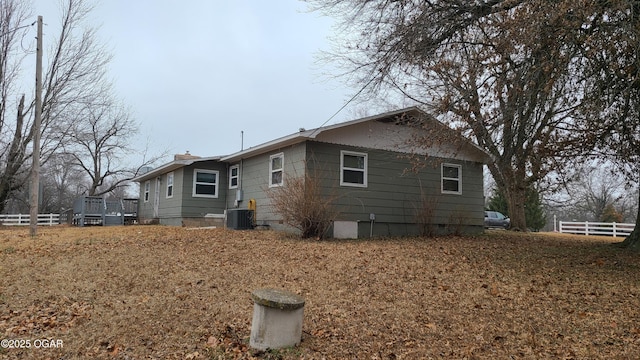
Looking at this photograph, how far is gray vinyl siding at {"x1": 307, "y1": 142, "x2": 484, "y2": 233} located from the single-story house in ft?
0.09

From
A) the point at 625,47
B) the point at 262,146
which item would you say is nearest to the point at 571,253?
the point at 625,47

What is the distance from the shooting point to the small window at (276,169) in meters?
13.0

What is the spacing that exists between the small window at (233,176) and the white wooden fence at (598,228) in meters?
20.4

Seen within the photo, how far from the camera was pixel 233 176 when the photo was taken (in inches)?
653

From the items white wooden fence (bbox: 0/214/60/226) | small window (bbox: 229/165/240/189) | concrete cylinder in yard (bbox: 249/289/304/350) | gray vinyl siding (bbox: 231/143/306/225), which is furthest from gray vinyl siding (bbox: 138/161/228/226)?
white wooden fence (bbox: 0/214/60/226)

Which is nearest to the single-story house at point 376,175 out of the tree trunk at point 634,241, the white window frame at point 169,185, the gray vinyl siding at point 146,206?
the white window frame at point 169,185

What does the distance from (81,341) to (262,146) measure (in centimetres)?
932

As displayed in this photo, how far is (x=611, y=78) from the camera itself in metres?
6.47

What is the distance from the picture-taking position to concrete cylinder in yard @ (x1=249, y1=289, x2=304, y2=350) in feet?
13.3

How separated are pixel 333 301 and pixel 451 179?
9888mm

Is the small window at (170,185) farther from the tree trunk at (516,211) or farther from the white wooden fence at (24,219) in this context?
the tree trunk at (516,211)

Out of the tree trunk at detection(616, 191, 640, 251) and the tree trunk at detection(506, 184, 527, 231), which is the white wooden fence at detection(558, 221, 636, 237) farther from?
the tree trunk at detection(616, 191, 640, 251)

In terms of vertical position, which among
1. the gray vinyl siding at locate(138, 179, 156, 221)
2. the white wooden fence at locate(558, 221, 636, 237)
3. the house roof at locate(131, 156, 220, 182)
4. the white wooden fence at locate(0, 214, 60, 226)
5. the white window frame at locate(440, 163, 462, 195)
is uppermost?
the house roof at locate(131, 156, 220, 182)

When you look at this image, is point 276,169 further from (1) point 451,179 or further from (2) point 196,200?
(1) point 451,179
